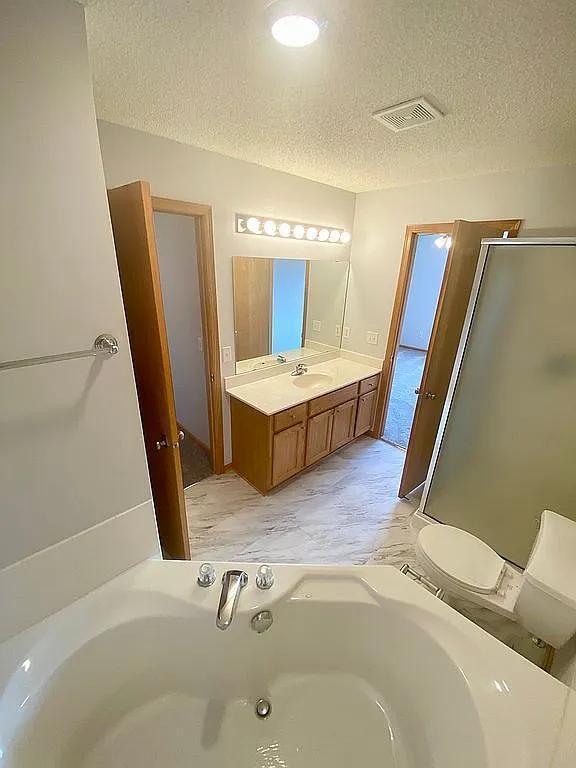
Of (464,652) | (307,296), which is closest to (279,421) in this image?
(307,296)

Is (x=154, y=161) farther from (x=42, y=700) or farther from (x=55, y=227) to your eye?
(x=42, y=700)

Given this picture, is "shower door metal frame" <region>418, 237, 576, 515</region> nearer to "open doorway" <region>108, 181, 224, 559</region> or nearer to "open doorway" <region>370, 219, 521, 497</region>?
"open doorway" <region>370, 219, 521, 497</region>

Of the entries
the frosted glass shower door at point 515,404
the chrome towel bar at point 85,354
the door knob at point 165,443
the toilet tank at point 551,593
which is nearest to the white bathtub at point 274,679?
the toilet tank at point 551,593

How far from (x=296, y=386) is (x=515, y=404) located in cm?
156

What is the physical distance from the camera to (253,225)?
241 centimetres

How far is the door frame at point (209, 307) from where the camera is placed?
2045 mm

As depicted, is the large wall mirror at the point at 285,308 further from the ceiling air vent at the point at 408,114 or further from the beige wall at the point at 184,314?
→ the ceiling air vent at the point at 408,114

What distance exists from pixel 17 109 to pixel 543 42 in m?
1.38

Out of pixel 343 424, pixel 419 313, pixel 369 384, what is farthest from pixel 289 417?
pixel 419 313

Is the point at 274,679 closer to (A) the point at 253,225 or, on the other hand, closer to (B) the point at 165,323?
(B) the point at 165,323

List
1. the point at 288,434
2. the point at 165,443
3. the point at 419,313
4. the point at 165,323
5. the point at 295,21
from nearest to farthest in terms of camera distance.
A: the point at 295,21
the point at 165,443
the point at 165,323
the point at 288,434
the point at 419,313

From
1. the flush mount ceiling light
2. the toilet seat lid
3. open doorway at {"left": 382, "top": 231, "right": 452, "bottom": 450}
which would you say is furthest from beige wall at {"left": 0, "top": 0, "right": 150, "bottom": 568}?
open doorway at {"left": 382, "top": 231, "right": 452, "bottom": 450}

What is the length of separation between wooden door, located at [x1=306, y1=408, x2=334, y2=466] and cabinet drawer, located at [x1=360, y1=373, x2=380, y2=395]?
0.44 m

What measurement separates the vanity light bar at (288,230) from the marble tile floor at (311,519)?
6.35ft
